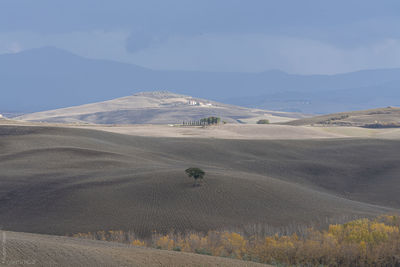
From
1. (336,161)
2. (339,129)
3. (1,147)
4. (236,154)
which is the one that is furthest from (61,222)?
(339,129)

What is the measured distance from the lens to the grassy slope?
28.4m

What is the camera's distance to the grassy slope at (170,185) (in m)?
28.4

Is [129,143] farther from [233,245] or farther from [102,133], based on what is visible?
[233,245]

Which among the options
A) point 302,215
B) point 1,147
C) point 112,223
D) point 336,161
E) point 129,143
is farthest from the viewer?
point 129,143

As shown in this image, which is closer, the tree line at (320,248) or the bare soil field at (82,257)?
the bare soil field at (82,257)

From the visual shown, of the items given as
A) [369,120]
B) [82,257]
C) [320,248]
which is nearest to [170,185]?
[320,248]

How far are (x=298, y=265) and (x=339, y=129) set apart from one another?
96066 mm

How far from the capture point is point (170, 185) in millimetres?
34625

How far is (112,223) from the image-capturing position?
27094 millimetres

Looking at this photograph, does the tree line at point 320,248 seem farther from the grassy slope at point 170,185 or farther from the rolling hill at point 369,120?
the rolling hill at point 369,120

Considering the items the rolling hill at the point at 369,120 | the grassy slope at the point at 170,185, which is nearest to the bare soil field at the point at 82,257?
the grassy slope at the point at 170,185

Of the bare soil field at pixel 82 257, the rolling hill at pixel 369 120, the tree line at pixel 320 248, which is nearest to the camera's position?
the bare soil field at pixel 82 257

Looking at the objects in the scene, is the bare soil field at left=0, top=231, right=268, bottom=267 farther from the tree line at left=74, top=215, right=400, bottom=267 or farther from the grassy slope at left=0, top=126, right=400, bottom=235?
the grassy slope at left=0, top=126, right=400, bottom=235

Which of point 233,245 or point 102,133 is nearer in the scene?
point 233,245
